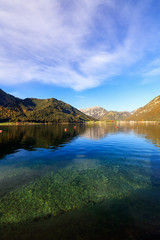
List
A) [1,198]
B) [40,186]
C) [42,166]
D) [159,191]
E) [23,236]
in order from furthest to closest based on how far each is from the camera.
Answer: [42,166] < [40,186] < [159,191] < [1,198] < [23,236]

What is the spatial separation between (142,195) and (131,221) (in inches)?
149

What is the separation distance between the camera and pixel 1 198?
10508mm

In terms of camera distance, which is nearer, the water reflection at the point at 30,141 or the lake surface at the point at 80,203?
the lake surface at the point at 80,203

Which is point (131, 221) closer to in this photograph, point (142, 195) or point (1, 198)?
point (142, 195)

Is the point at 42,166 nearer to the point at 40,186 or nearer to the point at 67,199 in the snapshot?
the point at 40,186

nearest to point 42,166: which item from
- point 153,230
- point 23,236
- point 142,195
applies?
point 23,236

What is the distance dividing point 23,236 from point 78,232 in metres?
3.33

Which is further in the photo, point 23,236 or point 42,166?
point 42,166

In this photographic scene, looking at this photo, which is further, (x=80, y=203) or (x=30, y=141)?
(x=30, y=141)

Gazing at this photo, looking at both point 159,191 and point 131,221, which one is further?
point 159,191

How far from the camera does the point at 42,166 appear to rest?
1856cm

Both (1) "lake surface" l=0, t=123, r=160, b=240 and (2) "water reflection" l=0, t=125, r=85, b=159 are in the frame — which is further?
(2) "water reflection" l=0, t=125, r=85, b=159

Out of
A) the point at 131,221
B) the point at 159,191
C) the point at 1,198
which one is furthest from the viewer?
the point at 159,191

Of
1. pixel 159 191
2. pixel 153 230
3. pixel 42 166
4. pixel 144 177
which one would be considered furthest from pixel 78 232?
pixel 42 166
